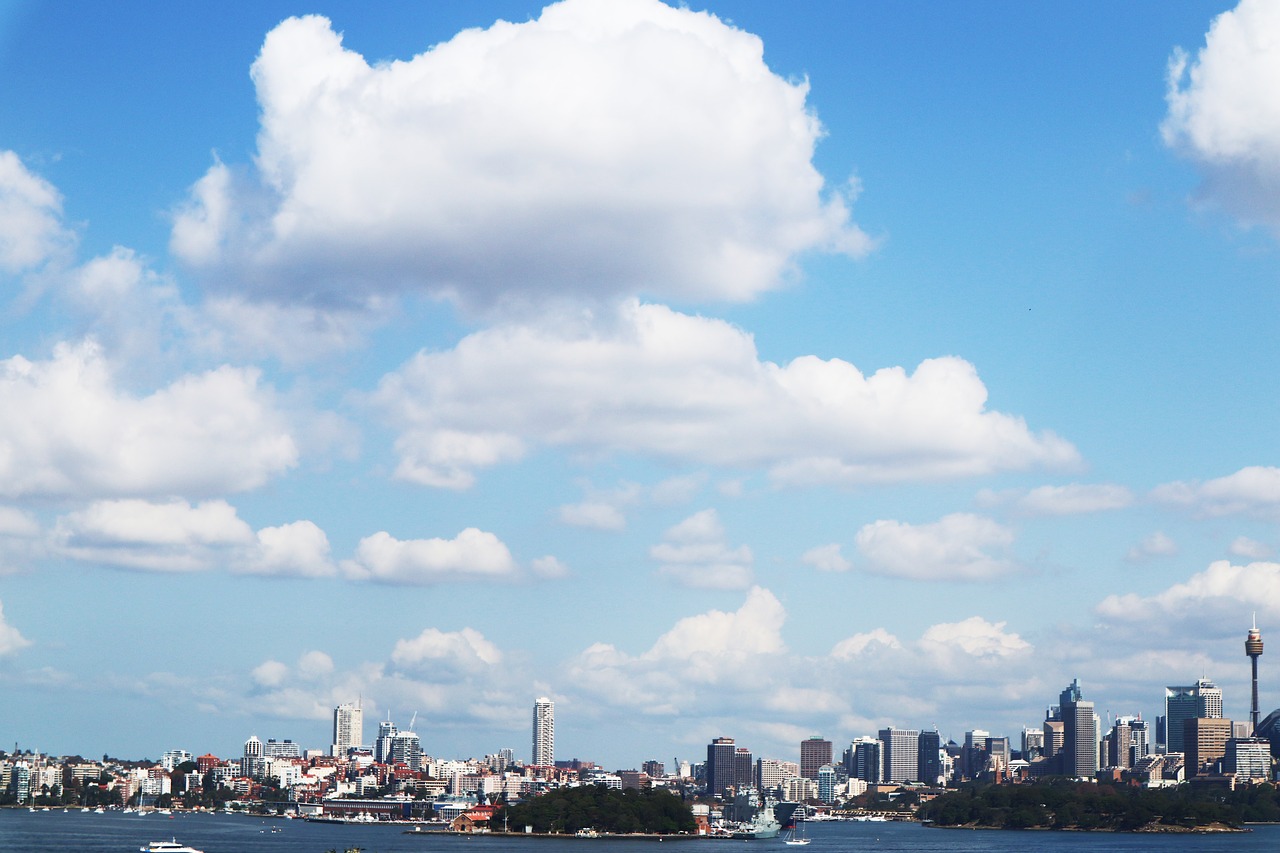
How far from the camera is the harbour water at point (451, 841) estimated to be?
96.8 m

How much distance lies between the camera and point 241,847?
9644cm

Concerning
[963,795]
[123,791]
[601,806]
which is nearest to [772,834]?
[601,806]

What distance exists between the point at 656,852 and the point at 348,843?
78.6 ft

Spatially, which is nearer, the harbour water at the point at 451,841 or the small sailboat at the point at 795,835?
the harbour water at the point at 451,841

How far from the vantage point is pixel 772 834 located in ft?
436

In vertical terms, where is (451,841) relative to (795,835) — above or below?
above

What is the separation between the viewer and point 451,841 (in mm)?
113125

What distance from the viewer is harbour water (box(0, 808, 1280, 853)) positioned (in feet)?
317

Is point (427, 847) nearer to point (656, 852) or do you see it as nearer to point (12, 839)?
point (656, 852)

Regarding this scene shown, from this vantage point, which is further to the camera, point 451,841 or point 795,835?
point 795,835

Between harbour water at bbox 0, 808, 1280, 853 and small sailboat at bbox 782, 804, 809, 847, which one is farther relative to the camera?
small sailboat at bbox 782, 804, 809, 847

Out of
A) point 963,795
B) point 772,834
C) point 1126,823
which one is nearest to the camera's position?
point 772,834

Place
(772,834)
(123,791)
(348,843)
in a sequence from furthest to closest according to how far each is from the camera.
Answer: (123,791) < (772,834) < (348,843)

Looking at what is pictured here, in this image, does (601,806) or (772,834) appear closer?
(601,806)
